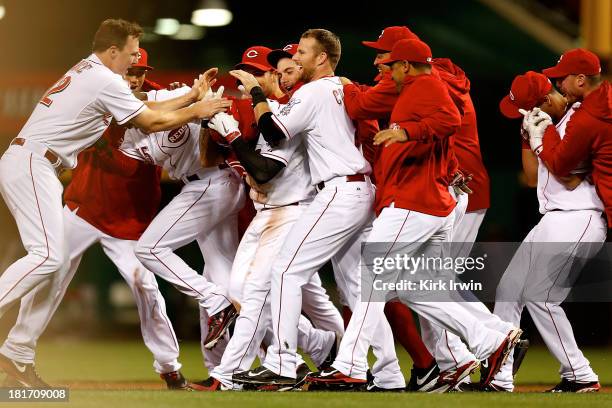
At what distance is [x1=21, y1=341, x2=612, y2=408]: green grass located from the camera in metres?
5.47

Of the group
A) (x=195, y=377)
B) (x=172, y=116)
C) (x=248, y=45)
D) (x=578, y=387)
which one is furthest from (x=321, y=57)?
(x=248, y=45)

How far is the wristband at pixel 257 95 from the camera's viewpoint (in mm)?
6287

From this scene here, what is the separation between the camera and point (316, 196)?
640cm

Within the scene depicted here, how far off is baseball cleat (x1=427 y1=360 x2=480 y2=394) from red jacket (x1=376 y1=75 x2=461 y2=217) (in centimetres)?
89

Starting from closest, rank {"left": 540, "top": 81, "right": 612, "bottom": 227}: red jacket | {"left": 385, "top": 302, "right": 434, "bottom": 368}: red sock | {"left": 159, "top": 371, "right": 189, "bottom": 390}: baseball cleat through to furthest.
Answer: {"left": 540, "top": 81, "right": 612, "bottom": 227}: red jacket
{"left": 385, "top": 302, "right": 434, "bottom": 368}: red sock
{"left": 159, "top": 371, "right": 189, "bottom": 390}: baseball cleat

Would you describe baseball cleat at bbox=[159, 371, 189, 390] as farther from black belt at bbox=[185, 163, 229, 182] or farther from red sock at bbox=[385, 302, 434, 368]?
red sock at bbox=[385, 302, 434, 368]

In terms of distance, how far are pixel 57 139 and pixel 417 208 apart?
2.03 meters

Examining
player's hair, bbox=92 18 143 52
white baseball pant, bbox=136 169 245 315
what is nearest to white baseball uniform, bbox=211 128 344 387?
white baseball pant, bbox=136 169 245 315

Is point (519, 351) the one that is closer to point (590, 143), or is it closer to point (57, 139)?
point (590, 143)

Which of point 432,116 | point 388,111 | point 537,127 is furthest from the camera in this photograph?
point 537,127

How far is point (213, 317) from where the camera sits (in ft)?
21.8

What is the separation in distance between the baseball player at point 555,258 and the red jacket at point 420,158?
78 centimetres

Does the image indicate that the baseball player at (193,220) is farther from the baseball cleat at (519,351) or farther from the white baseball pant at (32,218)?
the baseball cleat at (519,351)

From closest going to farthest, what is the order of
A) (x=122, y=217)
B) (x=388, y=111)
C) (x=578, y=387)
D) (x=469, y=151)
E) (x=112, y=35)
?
(x=388, y=111) → (x=112, y=35) → (x=578, y=387) → (x=469, y=151) → (x=122, y=217)
